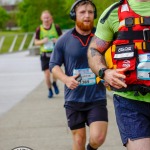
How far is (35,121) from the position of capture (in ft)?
27.4

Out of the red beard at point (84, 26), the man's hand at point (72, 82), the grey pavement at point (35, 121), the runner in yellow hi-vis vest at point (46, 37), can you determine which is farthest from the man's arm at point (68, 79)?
the runner in yellow hi-vis vest at point (46, 37)

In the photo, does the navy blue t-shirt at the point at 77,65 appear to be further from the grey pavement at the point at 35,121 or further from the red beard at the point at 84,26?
the grey pavement at the point at 35,121

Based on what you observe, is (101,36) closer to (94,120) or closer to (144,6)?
(144,6)

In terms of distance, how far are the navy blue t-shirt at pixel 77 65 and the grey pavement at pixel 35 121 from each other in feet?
4.72

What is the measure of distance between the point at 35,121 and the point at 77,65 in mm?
3399

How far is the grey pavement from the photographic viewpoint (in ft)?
22.1

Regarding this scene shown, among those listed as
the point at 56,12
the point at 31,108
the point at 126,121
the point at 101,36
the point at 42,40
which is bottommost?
the point at 56,12

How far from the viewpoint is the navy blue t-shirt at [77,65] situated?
5098 mm

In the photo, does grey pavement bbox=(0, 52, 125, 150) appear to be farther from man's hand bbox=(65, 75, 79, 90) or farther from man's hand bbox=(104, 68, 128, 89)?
man's hand bbox=(104, 68, 128, 89)

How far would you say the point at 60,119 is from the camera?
8.43 m

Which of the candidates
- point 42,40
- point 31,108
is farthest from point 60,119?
point 42,40

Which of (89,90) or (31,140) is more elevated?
(89,90)

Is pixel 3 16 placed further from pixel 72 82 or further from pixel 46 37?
pixel 72 82

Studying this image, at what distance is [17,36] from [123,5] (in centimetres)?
2690
